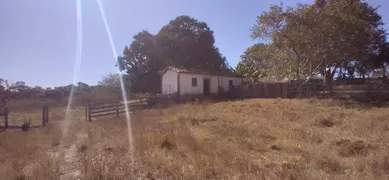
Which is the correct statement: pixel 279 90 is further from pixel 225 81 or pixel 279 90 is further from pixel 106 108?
pixel 106 108

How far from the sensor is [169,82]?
87.0ft

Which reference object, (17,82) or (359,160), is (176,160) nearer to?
(359,160)

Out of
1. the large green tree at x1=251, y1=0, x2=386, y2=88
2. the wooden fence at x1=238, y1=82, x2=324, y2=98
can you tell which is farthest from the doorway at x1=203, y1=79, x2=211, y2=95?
the large green tree at x1=251, y1=0, x2=386, y2=88

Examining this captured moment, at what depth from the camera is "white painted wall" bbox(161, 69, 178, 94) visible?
25.7 metres

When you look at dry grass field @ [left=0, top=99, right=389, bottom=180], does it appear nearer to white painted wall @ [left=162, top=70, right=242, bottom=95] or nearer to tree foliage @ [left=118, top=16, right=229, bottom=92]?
white painted wall @ [left=162, top=70, right=242, bottom=95]

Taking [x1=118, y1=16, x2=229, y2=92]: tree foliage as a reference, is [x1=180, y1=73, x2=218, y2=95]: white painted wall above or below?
below

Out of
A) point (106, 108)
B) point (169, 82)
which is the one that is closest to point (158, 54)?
point (169, 82)

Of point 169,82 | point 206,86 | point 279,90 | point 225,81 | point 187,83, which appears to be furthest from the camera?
point 225,81

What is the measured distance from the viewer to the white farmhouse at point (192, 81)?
25.3 meters

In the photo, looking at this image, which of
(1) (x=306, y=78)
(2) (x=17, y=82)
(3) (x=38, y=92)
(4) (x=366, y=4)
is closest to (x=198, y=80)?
(1) (x=306, y=78)

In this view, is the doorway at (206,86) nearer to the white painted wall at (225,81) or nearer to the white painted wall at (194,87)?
the white painted wall at (194,87)

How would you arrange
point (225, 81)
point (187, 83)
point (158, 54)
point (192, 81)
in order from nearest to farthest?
point (187, 83) → point (192, 81) → point (225, 81) → point (158, 54)

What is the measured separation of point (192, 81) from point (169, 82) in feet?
7.62

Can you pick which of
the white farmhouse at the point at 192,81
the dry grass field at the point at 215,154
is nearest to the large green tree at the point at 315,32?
the white farmhouse at the point at 192,81
